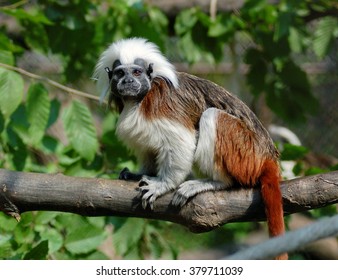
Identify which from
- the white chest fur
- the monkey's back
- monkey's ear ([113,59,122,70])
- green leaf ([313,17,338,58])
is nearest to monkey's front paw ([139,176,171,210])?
the white chest fur

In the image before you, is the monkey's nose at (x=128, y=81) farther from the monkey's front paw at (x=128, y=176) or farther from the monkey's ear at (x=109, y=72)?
the monkey's front paw at (x=128, y=176)

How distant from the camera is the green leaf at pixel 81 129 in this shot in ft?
13.1

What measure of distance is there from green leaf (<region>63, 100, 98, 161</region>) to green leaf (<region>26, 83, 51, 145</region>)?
0.58 feet

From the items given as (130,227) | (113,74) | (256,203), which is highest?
(113,74)

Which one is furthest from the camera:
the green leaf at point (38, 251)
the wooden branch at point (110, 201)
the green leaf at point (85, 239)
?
the green leaf at point (85, 239)

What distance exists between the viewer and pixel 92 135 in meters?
4.01

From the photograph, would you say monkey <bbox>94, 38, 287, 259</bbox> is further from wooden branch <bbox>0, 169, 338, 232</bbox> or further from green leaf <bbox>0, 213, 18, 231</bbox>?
green leaf <bbox>0, 213, 18, 231</bbox>

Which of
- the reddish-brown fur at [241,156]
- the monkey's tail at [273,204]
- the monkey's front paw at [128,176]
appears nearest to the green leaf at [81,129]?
the monkey's front paw at [128,176]

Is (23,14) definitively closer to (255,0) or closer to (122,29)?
(122,29)

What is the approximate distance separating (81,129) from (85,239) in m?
0.65

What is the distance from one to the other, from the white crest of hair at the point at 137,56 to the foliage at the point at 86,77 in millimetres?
357

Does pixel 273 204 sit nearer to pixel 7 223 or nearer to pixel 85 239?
pixel 85 239
